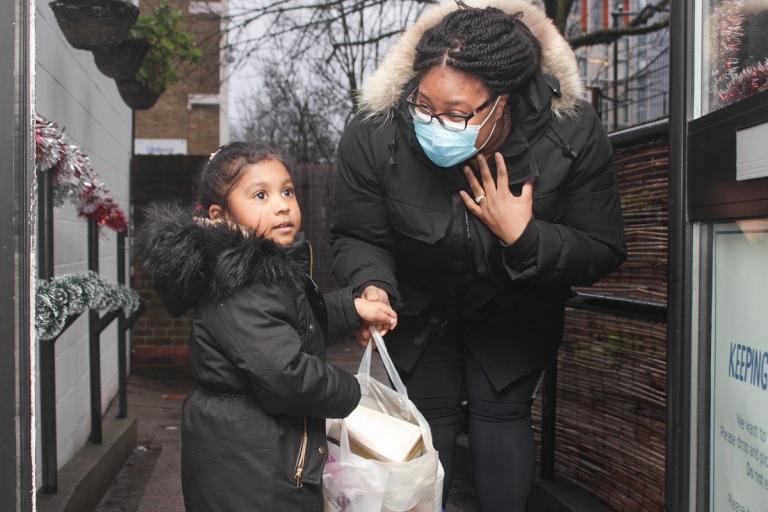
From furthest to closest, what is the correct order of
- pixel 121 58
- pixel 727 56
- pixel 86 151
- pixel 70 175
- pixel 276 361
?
pixel 121 58, pixel 86 151, pixel 70 175, pixel 276 361, pixel 727 56

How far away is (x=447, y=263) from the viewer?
2451mm

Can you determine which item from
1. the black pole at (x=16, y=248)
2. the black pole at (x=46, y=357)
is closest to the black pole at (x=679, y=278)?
the black pole at (x=16, y=248)

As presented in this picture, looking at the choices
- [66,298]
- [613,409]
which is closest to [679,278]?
[613,409]

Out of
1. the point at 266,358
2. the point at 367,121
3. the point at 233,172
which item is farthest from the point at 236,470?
the point at 367,121

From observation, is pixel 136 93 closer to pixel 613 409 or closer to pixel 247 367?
pixel 613 409

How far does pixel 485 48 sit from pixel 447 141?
27 centimetres

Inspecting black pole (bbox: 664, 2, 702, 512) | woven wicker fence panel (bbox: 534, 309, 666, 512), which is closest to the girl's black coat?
black pole (bbox: 664, 2, 702, 512)

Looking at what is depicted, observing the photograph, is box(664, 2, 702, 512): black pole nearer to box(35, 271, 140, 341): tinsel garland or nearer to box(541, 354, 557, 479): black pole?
box(541, 354, 557, 479): black pole

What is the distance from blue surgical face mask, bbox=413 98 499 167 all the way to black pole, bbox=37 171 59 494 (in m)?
1.41

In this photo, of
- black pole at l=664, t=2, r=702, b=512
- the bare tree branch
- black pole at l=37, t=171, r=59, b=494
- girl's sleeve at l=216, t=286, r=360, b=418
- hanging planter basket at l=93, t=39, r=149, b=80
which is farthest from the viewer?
the bare tree branch

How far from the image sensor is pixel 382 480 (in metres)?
2.15

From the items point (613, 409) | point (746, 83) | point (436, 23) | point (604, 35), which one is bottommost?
point (613, 409)

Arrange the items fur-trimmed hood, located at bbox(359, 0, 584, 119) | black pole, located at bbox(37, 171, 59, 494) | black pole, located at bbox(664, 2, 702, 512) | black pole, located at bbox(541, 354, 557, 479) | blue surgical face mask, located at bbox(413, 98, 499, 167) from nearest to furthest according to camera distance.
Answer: black pole, located at bbox(664, 2, 702, 512), blue surgical face mask, located at bbox(413, 98, 499, 167), fur-trimmed hood, located at bbox(359, 0, 584, 119), black pole, located at bbox(37, 171, 59, 494), black pole, located at bbox(541, 354, 557, 479)

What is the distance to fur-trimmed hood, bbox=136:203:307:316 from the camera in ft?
7.07
